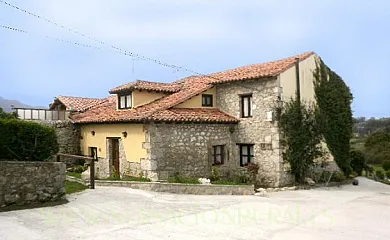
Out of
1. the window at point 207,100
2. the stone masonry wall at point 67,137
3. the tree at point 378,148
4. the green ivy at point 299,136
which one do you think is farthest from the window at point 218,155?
the tree at point 378,148

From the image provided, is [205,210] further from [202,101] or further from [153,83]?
[153,83]

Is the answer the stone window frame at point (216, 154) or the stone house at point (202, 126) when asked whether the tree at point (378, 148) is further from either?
the stone window frame at point (216, 154)

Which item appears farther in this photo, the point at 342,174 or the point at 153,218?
the point at 342,174

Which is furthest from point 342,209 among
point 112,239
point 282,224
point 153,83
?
point 153,83

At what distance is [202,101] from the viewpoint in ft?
57.9

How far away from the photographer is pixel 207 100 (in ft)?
58.7

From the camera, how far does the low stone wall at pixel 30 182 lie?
865cm

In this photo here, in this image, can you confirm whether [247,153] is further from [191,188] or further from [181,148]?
[191,188]

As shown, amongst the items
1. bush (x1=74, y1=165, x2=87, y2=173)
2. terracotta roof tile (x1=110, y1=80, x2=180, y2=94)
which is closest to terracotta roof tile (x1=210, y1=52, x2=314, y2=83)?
terracotta roof tile (x1=110, y1=80, x2=180, y2=94)

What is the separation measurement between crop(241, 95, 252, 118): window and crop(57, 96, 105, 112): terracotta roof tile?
10.7m

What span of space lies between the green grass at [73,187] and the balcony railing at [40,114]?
857cm

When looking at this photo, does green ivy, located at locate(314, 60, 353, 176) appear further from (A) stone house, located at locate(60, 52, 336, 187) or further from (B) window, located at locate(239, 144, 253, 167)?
(B) window, located at locate(239, 144, 253, 167)

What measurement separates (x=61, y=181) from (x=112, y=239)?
12.6 ft

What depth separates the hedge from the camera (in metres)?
9.77
